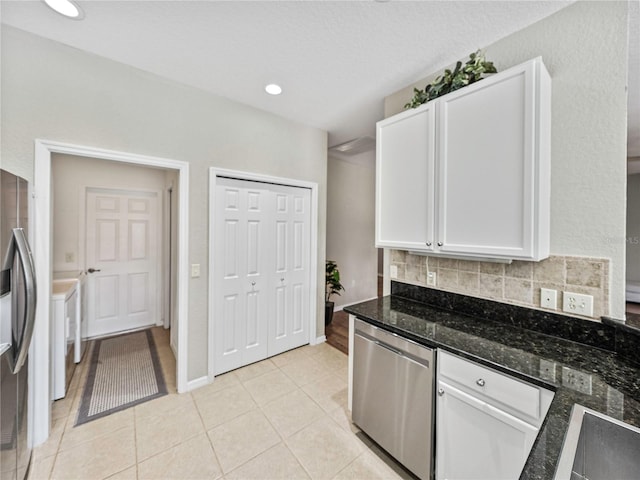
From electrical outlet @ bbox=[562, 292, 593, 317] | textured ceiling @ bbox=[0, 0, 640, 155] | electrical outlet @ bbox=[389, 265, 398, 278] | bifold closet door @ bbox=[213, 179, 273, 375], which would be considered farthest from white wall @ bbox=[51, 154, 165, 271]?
electrical outlet @ bbox=[562, 292, 593, 317]

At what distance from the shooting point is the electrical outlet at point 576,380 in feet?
3.37

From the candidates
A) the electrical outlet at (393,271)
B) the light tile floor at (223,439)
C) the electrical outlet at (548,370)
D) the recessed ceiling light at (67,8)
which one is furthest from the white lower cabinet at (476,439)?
the recessed ceiling light at (67,8)

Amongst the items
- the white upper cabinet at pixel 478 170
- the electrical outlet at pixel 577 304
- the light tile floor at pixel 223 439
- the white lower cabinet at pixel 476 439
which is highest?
the white upper cabinet at pixel 478 170

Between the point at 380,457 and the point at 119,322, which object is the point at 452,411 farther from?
the point at 119,322

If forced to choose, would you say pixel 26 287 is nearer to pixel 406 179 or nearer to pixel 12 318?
pixel 12 318

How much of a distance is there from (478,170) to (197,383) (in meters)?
2.82

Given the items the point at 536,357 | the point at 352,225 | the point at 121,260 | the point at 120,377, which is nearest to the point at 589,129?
the point at 536,357

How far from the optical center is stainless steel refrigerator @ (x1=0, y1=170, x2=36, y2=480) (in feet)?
3.96

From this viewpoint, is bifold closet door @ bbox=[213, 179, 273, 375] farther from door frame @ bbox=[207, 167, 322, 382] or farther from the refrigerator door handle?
the refrigerator door handle

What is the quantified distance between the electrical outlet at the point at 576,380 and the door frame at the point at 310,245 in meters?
2.45

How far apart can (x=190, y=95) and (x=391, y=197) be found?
78.1 inches

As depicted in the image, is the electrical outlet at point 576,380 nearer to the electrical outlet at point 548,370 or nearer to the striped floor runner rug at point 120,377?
the electrical outlet at point 548,370

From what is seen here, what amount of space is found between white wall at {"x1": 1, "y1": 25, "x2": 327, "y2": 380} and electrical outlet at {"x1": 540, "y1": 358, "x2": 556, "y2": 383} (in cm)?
246

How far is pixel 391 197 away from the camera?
2008mm
